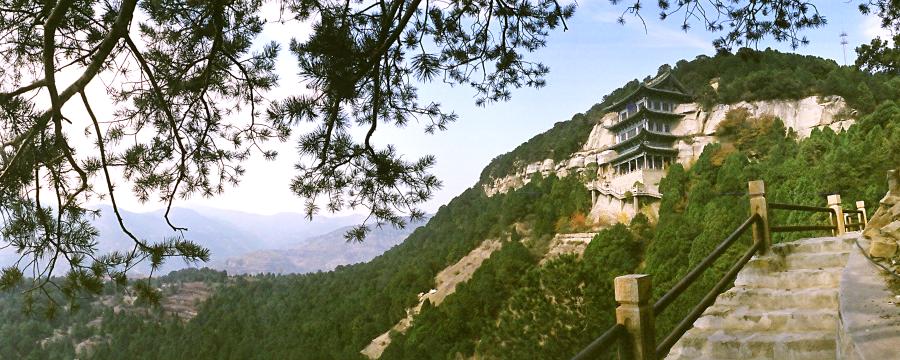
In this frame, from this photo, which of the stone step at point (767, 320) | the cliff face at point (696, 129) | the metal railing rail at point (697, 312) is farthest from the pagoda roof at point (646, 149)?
the stone step at point (767, 320)

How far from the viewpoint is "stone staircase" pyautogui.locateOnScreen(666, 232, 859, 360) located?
11.1ft

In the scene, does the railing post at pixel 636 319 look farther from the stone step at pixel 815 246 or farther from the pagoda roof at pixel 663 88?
the pagoda roof at pixel 663 88

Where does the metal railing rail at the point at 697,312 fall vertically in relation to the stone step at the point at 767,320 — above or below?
above

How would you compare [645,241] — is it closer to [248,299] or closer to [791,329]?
[791,329]

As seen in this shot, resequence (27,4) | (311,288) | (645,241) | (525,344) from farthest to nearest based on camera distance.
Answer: (311,288)
(645,241)
(525,344)
(27,4)

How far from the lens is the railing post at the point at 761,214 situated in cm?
492

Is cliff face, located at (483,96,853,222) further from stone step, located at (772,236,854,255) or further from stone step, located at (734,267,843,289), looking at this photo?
stone step, located at (734,267,843,289)

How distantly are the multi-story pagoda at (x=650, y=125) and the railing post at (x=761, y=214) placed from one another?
35.3 meters

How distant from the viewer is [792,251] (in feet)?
16.5

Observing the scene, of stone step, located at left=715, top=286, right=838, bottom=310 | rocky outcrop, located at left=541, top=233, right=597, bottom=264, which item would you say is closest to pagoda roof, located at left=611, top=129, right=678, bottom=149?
rocky outcrop, located at left=541, top=233, right=597, bottom=264

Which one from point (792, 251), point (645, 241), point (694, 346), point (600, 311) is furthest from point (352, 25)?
point (645, 241)

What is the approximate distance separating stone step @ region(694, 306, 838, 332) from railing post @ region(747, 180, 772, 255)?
44.2 inches

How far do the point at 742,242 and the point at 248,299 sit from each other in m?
90.1

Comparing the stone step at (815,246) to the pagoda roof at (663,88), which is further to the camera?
the pagoda roof at (663,88)
